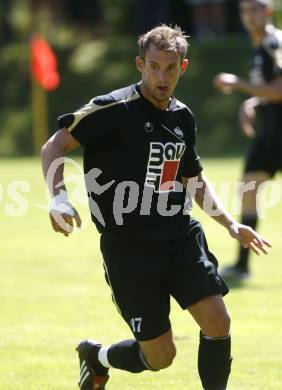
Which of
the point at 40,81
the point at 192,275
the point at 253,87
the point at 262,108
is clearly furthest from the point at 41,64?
the point at 192,275

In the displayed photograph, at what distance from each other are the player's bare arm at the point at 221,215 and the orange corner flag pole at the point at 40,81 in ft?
60.8

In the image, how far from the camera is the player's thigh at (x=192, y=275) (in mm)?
5301

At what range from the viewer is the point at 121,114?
17.6 feet

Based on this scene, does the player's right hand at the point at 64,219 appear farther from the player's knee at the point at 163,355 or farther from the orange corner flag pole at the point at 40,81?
the orange corner flag pole at the point at 40,81

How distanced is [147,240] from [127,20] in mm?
29192

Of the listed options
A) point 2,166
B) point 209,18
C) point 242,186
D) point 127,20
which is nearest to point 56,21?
point 127,20

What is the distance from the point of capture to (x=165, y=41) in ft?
17.4

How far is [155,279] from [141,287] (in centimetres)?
8

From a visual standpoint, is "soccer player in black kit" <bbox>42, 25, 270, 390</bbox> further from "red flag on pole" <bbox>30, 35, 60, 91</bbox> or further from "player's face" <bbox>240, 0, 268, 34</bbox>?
"red flag on pole" <bbox>30, 35, 60, 91</bbox>

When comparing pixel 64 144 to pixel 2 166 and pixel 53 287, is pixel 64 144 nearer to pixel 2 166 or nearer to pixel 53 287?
pixel 53 287

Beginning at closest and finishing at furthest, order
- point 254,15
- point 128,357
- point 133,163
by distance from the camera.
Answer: point 133,163 → point 128,357 → point 254,15

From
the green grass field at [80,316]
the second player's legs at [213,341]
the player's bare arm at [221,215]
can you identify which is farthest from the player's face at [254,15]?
the second player's legs at [213,341]

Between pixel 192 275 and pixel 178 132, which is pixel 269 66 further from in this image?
pixel 192 275

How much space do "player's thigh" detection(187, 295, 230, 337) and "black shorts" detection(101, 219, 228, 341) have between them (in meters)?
0.04
